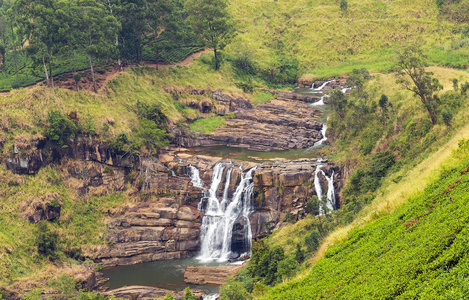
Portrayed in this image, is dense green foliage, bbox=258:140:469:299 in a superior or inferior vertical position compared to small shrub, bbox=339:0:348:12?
inferior

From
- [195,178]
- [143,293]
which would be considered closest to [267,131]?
[195,178]

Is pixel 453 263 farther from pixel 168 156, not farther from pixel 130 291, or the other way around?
pixel 168 156

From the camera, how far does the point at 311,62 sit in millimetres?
85812

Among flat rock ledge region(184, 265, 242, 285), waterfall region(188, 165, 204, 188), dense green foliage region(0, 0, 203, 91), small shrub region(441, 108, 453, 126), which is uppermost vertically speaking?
dense green foliage region(0, 0, 203, 91)

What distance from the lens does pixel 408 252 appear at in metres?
14.5

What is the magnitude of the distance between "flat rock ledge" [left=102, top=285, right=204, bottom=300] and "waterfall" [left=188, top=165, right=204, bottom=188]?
14913 millimetres

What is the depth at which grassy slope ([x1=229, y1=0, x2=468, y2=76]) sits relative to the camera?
81.8 m

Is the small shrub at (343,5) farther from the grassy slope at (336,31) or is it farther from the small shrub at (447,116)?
the small shrub at (447,116)

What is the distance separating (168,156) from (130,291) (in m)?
21.0

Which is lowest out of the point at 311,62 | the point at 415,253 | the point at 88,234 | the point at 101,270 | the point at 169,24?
the point at 101,270

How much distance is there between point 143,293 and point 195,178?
16825 mm

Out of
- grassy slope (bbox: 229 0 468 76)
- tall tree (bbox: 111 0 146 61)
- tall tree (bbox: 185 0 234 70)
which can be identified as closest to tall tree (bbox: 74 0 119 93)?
tall tree (bbox: 111 0 146 61)

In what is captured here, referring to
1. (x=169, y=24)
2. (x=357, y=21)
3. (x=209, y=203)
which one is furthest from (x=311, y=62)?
(x=209, y=203)

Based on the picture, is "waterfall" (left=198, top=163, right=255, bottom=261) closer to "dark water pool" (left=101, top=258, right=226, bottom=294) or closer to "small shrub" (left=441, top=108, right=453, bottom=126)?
"dark water pool" (left=101, top=258, right=226, bottom=294)
